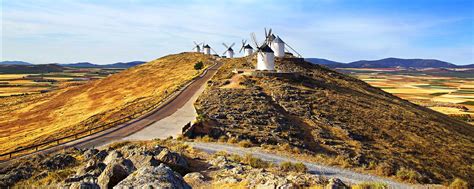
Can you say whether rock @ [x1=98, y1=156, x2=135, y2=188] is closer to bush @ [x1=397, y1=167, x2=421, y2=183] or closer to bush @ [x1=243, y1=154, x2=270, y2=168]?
bush @ [x1=243, y1=154, x2=270, y2=168]

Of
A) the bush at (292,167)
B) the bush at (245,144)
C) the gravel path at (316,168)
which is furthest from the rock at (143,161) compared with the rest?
the bush at (245,144)

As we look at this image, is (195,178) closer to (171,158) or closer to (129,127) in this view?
(171,158)

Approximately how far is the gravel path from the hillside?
1.29 m

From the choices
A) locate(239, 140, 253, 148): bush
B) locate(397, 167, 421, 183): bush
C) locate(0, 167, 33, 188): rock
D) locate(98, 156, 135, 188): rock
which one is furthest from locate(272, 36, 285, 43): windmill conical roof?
locate(98, 156, 135, 188): rock

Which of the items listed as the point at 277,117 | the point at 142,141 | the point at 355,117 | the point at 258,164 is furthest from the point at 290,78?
the point at 258,164

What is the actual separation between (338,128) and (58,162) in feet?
78.1

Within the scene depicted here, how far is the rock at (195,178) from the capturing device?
15.8m

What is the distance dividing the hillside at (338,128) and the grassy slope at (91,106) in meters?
12.3

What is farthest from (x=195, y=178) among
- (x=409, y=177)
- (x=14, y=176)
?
(x=409, y=177)

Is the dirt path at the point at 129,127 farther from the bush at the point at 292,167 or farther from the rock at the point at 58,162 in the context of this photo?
the bush at the point at 292,167

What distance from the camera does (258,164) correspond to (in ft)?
65.2

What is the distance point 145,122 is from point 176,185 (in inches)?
926

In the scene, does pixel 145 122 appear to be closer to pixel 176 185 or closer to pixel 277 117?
pixel 277 117

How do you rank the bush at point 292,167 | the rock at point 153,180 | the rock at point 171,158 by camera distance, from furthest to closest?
the bush at point 292,167
the rock at point 171,158
the rock at point 153,180
